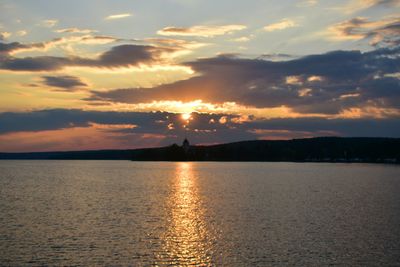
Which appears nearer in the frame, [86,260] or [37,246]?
[86,260]

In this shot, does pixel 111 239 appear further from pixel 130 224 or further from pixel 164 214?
pixel 164 214

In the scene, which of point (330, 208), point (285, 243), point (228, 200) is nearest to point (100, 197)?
point (228, 200)

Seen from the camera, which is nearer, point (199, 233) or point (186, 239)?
point (186, 239)

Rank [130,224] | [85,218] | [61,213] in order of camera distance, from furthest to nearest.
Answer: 1. [61,213]
2. [85,218]
3. [130,224]

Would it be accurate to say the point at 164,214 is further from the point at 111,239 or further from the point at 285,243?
the point at 285,243

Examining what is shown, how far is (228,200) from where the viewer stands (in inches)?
3137

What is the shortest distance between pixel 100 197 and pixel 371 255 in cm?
5452

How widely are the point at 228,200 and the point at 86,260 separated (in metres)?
47.0

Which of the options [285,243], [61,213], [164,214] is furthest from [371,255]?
[61,213]

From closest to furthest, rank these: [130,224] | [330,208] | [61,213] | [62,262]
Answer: [62,262] < [130,224] < [61,213] < [330,208]

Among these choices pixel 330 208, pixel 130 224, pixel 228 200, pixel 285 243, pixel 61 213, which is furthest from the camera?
pixel 228 200

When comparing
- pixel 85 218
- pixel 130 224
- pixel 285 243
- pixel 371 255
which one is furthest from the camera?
pixel 85 218

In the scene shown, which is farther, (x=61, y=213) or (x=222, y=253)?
(x=61, y=213)

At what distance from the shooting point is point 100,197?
8206 cm
